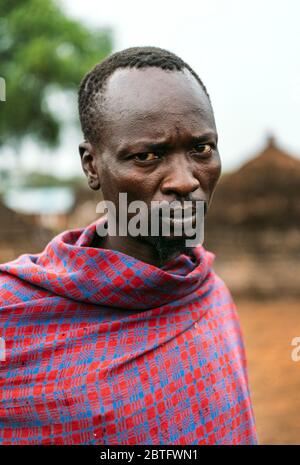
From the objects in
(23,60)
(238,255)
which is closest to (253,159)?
(238,255)

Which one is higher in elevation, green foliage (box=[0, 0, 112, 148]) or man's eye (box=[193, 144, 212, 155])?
green foliage (box=[0, 0, 112, 148])

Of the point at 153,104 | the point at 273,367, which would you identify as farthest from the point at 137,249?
the point at 273,367

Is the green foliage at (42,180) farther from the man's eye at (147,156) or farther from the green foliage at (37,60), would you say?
the man's eye at (147,156)

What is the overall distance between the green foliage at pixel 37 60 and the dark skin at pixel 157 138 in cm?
1325

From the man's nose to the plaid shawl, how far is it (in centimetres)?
28

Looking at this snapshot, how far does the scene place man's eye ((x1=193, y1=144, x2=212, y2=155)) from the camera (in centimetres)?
160

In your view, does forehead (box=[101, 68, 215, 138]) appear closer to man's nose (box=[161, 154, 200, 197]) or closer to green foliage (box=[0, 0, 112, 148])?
man's nose (box=[161, 154, 200, 197])

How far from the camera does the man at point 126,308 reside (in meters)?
1.57

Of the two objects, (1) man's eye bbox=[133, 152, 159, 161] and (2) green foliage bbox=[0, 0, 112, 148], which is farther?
(2) green foliage bbox=[0, 0, 112, 148]

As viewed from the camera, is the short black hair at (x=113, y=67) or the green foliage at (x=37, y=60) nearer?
the short black hair at (x=113, y=67)

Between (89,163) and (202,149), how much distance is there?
37cm

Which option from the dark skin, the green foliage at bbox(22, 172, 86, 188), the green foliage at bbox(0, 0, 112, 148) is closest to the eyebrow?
the dark skin

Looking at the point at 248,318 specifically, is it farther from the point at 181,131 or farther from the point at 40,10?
the point at 40,10

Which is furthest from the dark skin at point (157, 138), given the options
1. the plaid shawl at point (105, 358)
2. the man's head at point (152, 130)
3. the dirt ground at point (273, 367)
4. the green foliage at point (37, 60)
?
the green foliage at point (37, 60)
